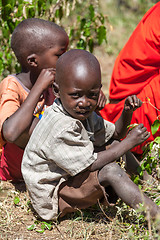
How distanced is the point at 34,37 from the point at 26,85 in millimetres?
365

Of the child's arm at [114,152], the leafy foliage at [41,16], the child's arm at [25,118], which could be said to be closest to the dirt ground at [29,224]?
the child's arm at [114,152]

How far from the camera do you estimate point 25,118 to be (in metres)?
2.57

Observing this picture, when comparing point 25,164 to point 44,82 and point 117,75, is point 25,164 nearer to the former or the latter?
point 44,82

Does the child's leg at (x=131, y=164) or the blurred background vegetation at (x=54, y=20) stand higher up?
the blurred background vegetation at (x=54, y=20)

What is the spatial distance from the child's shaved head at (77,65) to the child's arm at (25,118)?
0.37 m

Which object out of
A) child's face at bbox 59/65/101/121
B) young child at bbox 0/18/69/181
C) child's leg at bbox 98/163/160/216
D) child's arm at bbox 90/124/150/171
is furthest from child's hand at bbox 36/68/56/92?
child's leg at bbox 98/163/160/216

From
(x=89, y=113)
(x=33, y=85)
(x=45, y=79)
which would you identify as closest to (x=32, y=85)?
(x=33, y=85)

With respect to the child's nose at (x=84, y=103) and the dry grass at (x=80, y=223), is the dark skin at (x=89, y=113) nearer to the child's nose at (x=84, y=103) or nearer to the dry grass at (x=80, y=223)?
the child's nose at (x=84, y=103)

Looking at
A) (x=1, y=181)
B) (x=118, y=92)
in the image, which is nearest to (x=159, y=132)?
(x=118, y=92)

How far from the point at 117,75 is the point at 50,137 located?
1.24 metres

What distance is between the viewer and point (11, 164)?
3.00 m

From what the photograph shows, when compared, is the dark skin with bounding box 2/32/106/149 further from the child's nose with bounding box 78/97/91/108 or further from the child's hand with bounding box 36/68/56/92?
the child's nose with bounding box 78/97/91/108

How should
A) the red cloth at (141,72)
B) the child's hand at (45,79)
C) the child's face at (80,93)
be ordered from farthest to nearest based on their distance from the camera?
the red cloth at (141,72) → the child's hand at (45,79) → the child's face at (80,93)

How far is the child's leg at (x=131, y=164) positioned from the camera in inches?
108
